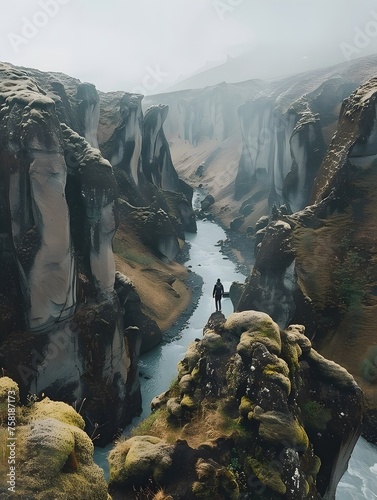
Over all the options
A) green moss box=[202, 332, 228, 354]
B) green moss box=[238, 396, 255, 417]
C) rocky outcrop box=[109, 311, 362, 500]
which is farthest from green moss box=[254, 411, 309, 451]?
green moss box=[202, 332, 228, 354]

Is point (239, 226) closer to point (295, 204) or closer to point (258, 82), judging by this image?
point (295, 204)

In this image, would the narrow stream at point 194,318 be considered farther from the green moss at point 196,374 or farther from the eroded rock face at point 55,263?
the green moss at point 196,374

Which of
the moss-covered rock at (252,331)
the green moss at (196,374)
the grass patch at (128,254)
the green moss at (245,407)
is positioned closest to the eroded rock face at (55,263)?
the green moss at (196,374)

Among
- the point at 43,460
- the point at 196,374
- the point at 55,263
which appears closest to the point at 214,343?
the point at 196,374

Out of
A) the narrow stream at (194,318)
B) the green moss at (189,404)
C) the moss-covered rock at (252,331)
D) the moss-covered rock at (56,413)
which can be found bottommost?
the narrow stream at (194,318)

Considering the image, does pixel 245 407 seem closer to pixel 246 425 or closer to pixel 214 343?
pixel 246 425

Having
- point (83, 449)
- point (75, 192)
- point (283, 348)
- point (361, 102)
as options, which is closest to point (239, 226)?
point (361, 102)
